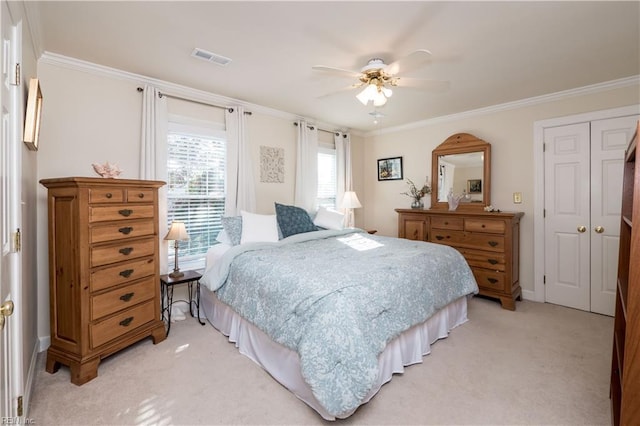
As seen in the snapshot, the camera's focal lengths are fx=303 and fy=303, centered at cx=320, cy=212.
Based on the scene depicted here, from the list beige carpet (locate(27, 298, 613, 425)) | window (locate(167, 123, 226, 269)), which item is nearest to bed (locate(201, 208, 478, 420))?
beige carpet (locate(27, 298, 613, 425))

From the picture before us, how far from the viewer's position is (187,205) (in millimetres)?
3395

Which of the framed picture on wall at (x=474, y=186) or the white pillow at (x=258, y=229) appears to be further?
the framed picture on wall at (x=474, y=186)

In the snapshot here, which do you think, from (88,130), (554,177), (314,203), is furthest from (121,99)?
(554,177)

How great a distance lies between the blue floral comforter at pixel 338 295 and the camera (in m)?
1.65

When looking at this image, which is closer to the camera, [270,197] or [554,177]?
[554,177]

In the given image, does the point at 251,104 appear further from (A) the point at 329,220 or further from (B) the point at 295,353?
(B) the point at 295,353

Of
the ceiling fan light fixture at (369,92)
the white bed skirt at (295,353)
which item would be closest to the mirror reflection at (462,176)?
the white bed skirt at (295,353)

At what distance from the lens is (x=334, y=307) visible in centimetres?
176

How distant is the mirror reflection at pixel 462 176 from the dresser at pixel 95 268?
3.73 meters

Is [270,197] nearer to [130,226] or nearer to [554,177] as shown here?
[130,226]

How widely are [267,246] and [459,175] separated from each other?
292cm

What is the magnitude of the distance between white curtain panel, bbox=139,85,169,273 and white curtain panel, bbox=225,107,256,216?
2.29 feet

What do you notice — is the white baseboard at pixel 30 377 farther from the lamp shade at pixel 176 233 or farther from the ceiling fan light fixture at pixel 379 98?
the ceiling fan light fixture at pixel 379 98

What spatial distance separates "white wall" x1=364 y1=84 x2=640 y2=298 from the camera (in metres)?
3.34
